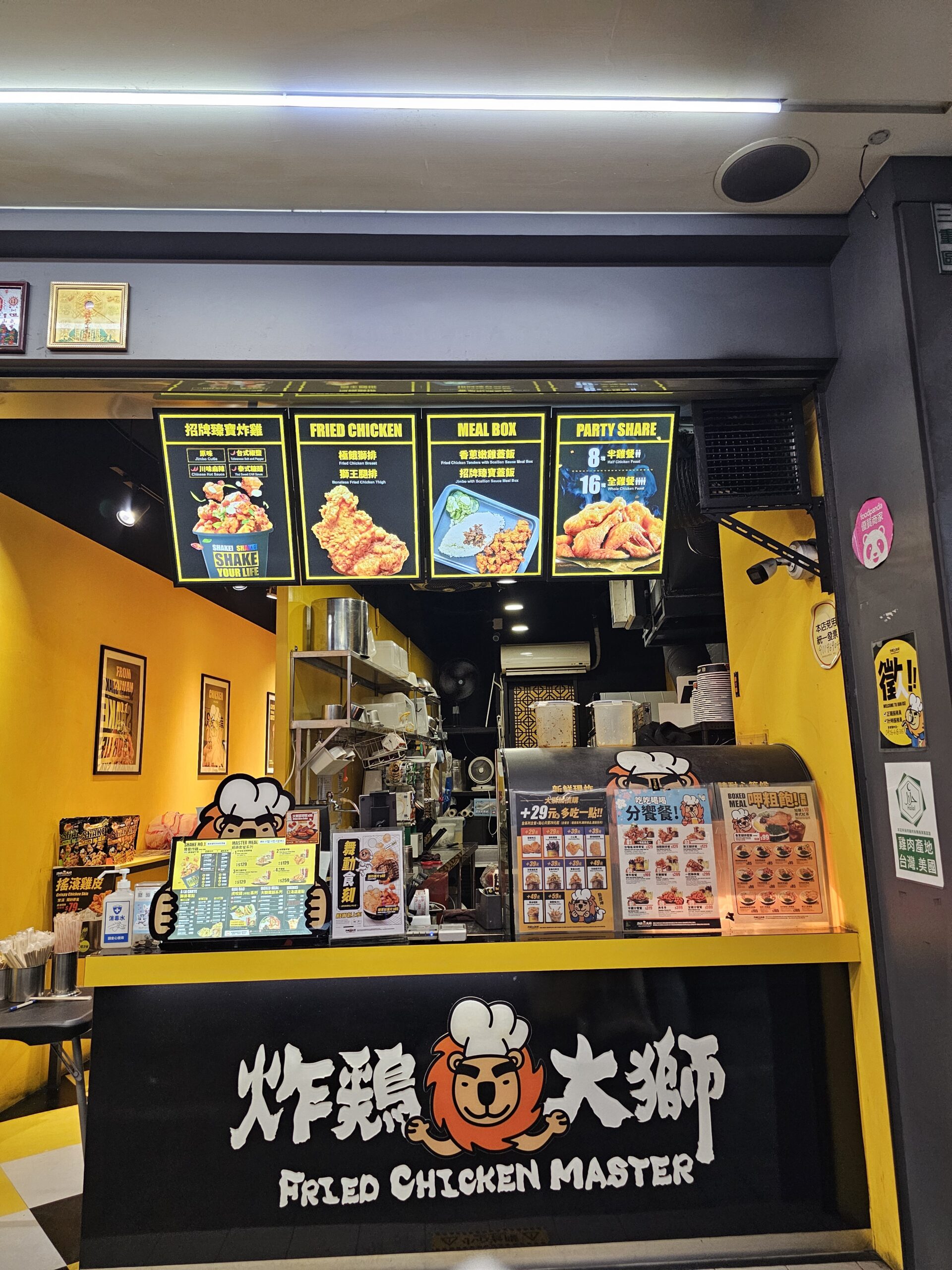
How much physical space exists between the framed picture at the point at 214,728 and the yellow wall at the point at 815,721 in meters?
5.22

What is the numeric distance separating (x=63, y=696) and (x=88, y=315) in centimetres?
302

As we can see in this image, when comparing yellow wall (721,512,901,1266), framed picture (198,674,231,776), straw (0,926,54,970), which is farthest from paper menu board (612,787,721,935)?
framed picture (198,674,231,776)

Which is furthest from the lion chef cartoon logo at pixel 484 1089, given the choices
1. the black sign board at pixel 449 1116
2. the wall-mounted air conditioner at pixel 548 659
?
the wall-mounted air conditioner at pixel 548 659

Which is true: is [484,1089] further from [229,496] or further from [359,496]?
[229,496]

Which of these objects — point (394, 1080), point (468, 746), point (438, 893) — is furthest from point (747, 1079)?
point (468, 746)

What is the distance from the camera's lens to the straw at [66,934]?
348cm

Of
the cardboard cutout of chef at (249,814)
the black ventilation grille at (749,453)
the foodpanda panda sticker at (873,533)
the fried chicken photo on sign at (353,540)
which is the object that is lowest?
the cardboard cutout of chef at (249,814)

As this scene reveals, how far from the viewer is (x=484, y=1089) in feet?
9.09

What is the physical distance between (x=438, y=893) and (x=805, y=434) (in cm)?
277

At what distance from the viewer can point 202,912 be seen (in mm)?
2871

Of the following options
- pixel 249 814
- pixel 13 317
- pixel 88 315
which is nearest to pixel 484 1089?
pixel 249 814

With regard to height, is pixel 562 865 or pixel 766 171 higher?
pixel 766 171

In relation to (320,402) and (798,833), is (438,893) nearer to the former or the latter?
(798,833)

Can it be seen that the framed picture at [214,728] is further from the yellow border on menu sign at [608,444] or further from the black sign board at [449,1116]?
the yellow border on menu sign at [608,444]
